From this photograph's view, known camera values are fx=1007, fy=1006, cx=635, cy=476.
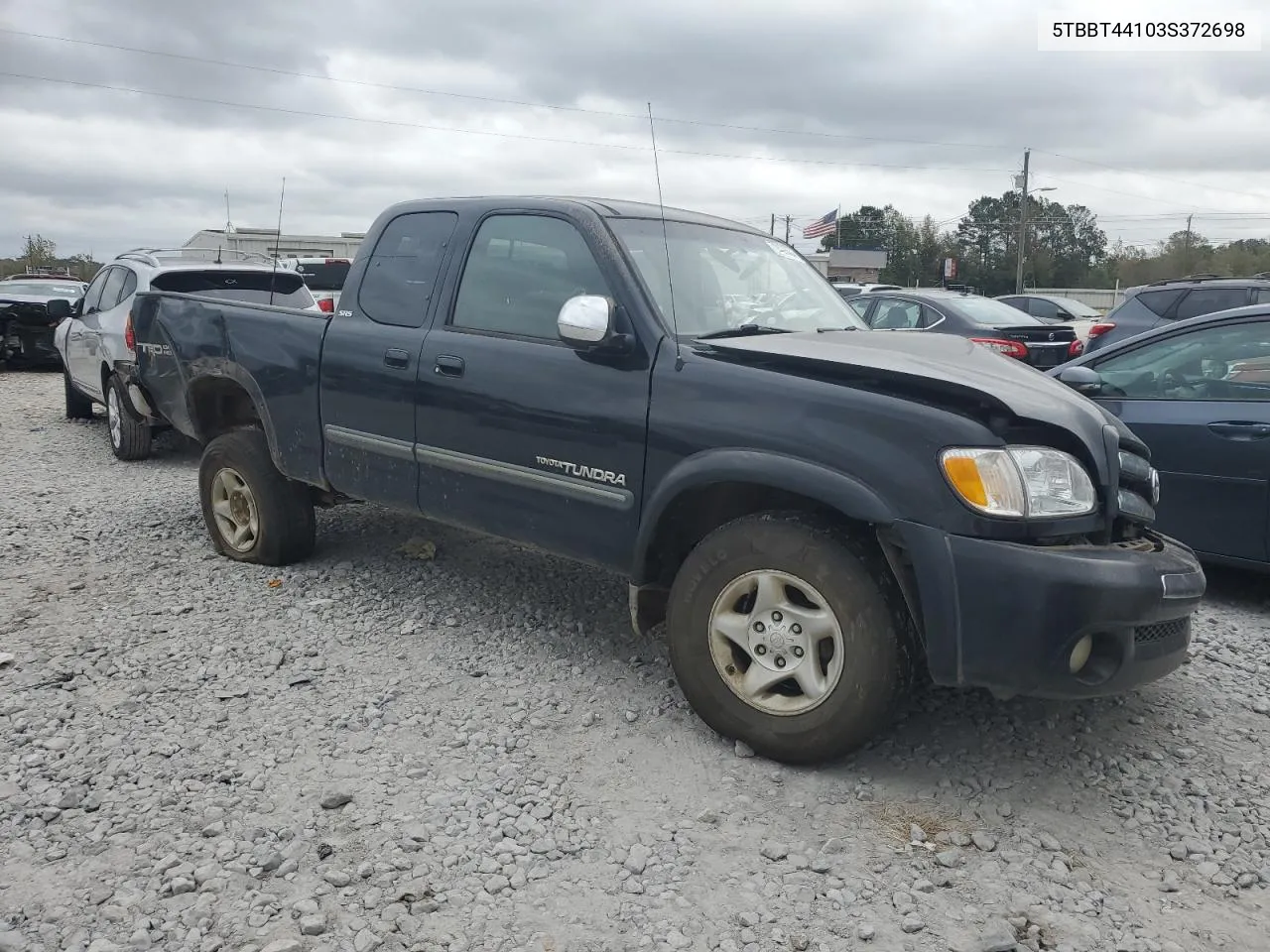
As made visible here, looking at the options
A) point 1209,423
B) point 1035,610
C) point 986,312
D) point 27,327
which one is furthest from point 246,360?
point 27,327

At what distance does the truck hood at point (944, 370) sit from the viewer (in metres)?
3.06

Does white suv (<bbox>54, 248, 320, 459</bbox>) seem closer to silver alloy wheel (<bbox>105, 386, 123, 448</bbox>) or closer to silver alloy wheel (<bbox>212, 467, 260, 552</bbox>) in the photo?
silver alloy wheel (<bbox>105, 386, 123, 448</bbox>)

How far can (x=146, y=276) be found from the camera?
27.4ft

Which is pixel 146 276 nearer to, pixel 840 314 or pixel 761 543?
pixel 840 314

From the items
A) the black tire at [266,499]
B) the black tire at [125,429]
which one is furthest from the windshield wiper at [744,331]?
the black tire at [125,429]

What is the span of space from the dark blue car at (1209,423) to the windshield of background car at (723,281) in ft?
4.84

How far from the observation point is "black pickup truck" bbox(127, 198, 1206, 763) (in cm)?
296

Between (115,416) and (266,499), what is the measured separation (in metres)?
4.43

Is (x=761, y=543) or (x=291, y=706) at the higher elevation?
(x=761, y=543)

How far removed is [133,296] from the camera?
27.2 feet

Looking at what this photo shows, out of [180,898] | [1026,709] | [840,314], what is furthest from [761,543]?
[180,898]

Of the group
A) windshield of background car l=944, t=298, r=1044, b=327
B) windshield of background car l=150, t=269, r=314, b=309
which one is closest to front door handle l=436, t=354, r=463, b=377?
windshield of background car l=150, t=269, r=314, b=309

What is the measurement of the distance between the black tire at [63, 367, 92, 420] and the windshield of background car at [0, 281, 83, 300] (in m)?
6.12

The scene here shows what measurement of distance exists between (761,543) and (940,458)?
24.9 inches
